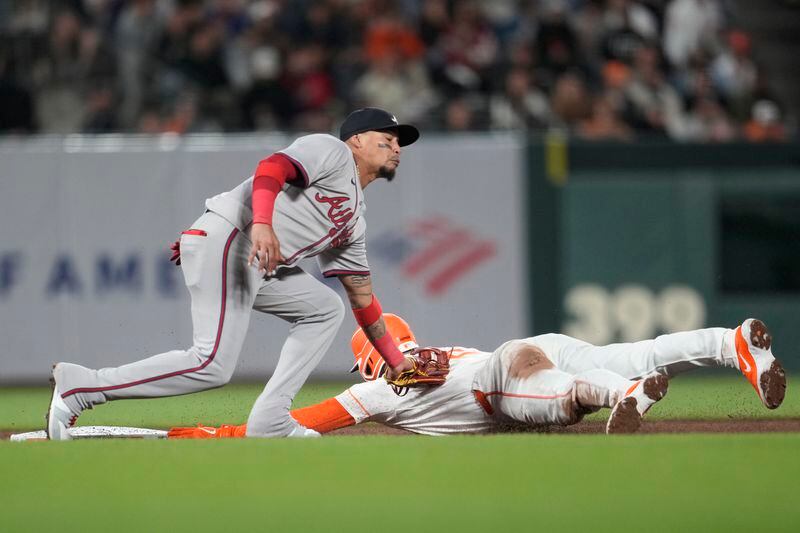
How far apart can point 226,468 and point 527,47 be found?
27.5ft

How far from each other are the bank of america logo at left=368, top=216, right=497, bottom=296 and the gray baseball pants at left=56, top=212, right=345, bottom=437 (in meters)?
5.08

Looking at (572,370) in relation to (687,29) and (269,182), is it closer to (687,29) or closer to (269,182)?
(269,182)

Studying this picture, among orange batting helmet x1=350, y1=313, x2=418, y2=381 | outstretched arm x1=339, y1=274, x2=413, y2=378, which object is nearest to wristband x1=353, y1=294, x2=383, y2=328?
outstretched arm x1=339, y1=274, x2=413, y2=378

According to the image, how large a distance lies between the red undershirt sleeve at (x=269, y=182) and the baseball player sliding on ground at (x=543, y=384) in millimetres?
1110

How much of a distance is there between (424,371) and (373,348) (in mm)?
421

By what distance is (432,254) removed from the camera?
34.2ft

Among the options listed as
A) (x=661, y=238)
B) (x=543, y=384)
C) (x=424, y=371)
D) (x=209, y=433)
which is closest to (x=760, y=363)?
(x=543, y=384)

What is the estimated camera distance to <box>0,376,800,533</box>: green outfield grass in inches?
133

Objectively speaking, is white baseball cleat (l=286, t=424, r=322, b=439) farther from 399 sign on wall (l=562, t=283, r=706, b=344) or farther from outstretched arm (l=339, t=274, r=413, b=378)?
399 sign on wall (l=562, t=283, r=706, b=344)

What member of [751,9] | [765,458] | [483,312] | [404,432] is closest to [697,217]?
[483,312]

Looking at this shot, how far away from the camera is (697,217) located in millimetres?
10508

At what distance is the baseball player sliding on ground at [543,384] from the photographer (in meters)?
5.04

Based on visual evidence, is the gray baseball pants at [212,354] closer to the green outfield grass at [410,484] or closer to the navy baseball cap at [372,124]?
the green outfield grass at [410,484]

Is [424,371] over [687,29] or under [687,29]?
under
